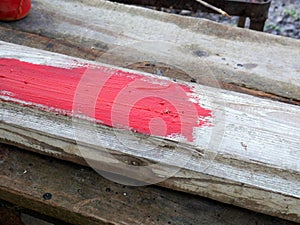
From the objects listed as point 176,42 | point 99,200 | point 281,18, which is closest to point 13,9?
point 176,42

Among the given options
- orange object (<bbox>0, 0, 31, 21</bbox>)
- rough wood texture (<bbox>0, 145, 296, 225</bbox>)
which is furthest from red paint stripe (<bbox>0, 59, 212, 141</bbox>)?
orange object (<bbox>0, 0, 31, 21</bbox>)

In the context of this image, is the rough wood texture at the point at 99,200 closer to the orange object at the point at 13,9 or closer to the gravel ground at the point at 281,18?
the orange object at the point at 13,9

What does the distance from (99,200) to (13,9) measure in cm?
91

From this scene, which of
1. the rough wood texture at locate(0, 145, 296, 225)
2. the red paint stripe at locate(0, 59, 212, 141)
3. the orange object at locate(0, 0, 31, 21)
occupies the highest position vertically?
the orange object at locate(0, 0, 31, 21)

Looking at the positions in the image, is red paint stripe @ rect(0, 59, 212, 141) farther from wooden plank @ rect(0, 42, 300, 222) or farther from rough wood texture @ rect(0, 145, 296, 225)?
rough wood texture @ rect(0, 145, 296, 225)

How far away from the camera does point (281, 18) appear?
385 centimetres

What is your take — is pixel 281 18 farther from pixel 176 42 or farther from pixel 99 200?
pixel 99 200

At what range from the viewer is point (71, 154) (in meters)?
1.15

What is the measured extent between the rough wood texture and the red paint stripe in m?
0.21

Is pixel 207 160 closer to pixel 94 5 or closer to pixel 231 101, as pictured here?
pixel 231 101

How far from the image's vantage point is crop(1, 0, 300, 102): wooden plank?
1.49 metres

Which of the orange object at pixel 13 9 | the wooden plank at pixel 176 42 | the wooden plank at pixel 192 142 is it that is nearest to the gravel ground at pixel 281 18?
the wooden plank at pixel 176 42

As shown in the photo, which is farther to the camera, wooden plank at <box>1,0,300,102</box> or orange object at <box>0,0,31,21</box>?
orange object at <box>0,0,31,21</box>

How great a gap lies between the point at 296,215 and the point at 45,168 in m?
0.70
